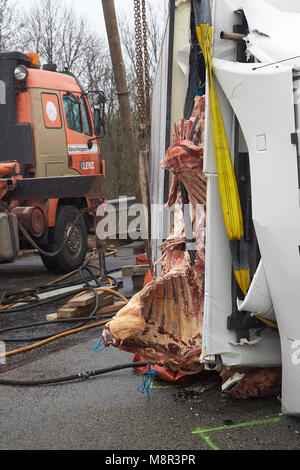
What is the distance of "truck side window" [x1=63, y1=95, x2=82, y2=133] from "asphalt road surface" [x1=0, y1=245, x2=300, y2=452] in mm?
5535

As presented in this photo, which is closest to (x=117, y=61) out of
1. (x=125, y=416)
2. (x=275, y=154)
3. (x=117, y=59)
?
(x=117, y=59)

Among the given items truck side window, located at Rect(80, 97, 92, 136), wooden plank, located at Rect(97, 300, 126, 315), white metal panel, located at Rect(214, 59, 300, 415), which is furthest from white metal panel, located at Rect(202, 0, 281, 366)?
truck side window, located at Rect(80, 97, 92, 136)

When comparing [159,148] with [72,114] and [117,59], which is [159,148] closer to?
[117,59]

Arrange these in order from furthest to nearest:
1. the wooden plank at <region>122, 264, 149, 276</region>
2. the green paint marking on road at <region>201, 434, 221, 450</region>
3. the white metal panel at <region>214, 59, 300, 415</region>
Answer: the wooden plank at <region>122, 264, 149, 276</region> < the green paint marking on road at <region>201, 434, 221, 450</region> < the white metal panel at <region>214, 59, 300, 415</region>

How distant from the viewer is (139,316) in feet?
10.9

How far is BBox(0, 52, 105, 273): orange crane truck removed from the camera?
7848 mm

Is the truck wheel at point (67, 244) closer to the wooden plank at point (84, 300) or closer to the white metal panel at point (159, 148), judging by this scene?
the wooden plank at point (84, 300)

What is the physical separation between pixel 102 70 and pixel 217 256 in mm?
21070

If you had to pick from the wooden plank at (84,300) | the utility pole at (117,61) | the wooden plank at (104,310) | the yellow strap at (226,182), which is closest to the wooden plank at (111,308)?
the wooden plank at (104,310)

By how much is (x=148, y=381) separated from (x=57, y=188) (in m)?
4.60

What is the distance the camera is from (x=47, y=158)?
8.55 metres

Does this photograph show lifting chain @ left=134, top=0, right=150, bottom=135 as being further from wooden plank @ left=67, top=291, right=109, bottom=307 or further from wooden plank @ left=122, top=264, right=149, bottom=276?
wooden plank @ left=122, top=264, right=149, bottom=276

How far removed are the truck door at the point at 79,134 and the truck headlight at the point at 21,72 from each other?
0.75 m

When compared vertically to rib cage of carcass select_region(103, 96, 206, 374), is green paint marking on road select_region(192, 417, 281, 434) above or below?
below
